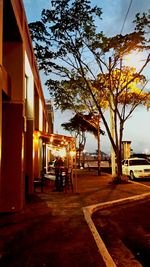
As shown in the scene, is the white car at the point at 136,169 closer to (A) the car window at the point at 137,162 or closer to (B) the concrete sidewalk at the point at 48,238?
(A) the car window at the point at 137,162

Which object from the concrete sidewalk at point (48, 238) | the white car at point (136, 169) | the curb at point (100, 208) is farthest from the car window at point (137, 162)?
the concrete sidewalk at point (48, 238)

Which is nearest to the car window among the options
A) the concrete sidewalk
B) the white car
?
the white car

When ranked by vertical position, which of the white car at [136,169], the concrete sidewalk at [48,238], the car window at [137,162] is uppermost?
the car window at [137,162]

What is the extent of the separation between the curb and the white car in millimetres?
10219

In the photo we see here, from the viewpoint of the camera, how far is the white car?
2825 centimetres

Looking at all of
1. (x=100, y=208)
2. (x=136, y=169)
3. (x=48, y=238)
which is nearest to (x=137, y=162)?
(x=136, y=169)

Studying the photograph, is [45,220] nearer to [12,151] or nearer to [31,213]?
[31,213]

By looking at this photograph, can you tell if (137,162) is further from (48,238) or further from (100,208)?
(48,238)

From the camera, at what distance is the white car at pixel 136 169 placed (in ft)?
92.7

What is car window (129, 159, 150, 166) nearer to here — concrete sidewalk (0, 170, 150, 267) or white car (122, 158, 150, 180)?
white car (122, 158, 150, 180)

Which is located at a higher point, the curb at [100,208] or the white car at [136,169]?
the white car at [136,169]

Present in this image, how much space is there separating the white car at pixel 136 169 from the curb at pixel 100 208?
33.5 feet

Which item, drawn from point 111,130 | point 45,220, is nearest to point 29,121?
point 45,220

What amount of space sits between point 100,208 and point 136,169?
14824 millimetres
